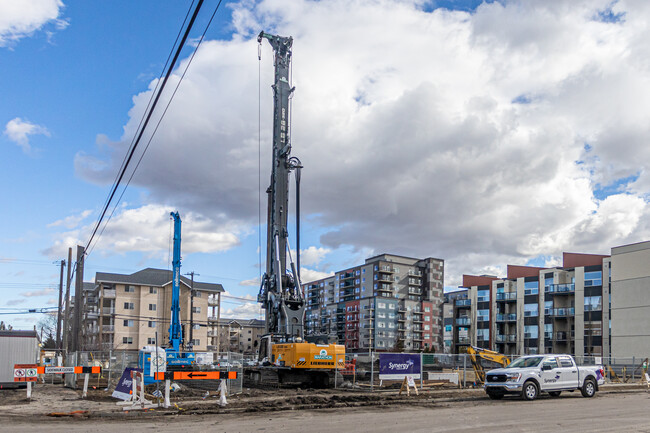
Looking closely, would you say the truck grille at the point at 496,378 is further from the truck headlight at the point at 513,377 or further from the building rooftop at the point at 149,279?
the building rooftop at the point at 149,279

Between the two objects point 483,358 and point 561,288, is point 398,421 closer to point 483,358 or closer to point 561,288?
point 483,358

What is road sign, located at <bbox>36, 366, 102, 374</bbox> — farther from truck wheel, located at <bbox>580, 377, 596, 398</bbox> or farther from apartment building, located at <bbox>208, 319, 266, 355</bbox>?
apartment building, located at <bbox>208, 319, 266, 355</bbox>

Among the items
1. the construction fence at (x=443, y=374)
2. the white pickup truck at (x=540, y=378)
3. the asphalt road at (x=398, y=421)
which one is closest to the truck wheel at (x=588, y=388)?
the white pickup truck at (x=540, y=378)

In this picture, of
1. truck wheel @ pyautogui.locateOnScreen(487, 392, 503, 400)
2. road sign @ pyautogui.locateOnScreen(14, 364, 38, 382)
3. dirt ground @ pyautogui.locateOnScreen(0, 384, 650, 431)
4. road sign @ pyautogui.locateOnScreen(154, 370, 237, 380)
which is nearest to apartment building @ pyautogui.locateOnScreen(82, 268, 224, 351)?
dirt ground @ pyautogui.locateOnScreen(0, 384, 650, 431)

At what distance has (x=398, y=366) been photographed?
25609 millimetres

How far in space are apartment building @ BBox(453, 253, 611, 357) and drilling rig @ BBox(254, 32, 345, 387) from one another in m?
56.9

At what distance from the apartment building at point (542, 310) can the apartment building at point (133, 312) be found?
4137 cm

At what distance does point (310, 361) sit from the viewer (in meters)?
25.7

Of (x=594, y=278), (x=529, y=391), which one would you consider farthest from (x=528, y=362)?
(x=594, y=278)

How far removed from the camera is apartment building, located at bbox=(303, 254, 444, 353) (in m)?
128

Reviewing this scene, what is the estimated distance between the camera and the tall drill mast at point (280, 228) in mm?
28375

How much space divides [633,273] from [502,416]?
53.0m

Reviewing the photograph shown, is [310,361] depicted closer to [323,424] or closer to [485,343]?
[323,424]

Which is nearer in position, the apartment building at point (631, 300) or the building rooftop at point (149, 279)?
the apartment building at point (631, 300)
